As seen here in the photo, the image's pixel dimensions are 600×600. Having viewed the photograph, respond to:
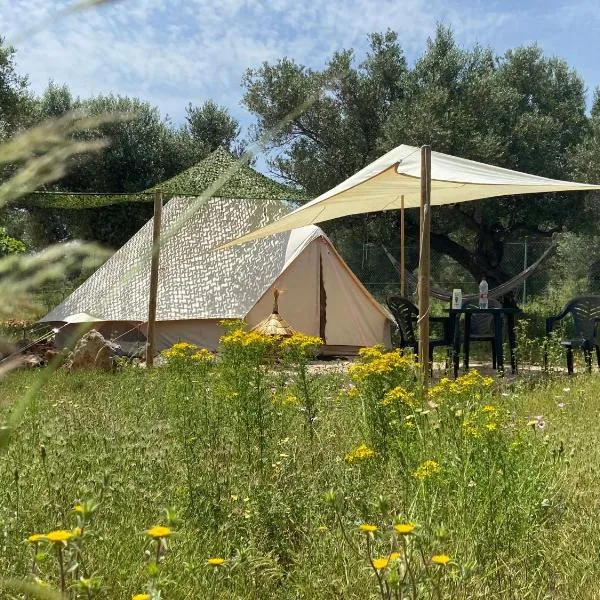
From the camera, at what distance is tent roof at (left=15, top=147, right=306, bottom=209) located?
332 inches

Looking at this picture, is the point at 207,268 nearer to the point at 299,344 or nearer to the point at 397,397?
the point at 299,344

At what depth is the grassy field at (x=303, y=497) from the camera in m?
1.69

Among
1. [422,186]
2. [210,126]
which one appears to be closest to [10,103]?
[210,126]

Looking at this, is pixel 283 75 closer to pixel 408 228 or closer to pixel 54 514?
pixel 408 228

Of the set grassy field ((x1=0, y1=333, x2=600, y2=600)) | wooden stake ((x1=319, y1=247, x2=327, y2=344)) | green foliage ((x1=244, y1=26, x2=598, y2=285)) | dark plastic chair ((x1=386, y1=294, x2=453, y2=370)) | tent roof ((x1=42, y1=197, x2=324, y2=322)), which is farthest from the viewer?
green foliage ((x1=244, y1=26, x2=598, y2=285))

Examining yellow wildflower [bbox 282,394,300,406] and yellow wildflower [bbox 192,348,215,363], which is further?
yellow wildflower [bbox 192,348,215,363]

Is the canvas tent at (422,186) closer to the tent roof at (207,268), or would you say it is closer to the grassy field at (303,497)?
the grassy field at (303,497)

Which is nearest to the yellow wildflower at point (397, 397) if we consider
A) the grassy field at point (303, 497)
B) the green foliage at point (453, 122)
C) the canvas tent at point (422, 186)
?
the grassy field at point (303, 497)

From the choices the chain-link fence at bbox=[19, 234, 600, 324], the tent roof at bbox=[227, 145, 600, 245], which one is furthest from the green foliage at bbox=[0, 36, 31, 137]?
the tent roof at bbox=[227, 145, 600, 245]

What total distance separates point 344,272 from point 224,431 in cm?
653

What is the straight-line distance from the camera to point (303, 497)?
2365mm

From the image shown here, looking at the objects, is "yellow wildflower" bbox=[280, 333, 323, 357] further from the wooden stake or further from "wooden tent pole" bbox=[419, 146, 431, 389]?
the wooden stake

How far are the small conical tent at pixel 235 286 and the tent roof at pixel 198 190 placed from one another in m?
0.09

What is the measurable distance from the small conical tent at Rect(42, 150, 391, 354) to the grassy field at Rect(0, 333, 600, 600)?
5338 millimetres
